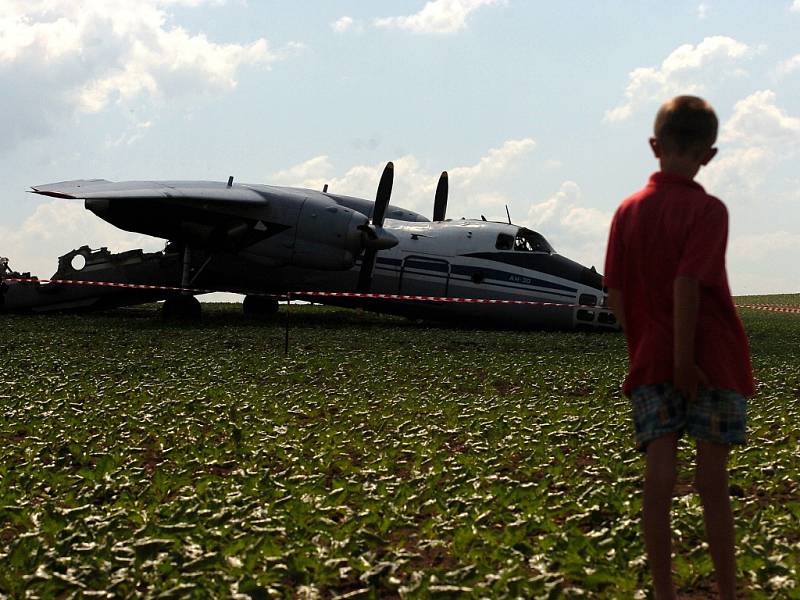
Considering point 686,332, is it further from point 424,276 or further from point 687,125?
point 424,276

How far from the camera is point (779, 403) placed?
12.0 metres

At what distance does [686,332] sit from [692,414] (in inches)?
15.4

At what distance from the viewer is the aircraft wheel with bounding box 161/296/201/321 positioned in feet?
82.4

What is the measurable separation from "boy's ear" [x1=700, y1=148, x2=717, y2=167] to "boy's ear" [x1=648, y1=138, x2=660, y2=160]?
20cm

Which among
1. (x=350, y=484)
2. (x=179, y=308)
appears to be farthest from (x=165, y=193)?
(x=350, y=484)

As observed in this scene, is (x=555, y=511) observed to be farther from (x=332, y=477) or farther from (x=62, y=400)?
(x=62, y=400)

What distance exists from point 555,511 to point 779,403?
6.92m

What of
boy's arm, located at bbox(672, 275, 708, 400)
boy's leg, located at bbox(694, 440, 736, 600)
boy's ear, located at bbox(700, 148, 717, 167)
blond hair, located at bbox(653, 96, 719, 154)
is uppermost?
blond hair, located at bbox(653, 96, 719, 154)

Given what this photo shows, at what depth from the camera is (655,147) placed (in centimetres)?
421

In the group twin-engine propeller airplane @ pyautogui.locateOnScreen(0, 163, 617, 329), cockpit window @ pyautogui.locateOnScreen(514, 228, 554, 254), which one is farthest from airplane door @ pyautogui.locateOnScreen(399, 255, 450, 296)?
cockpit window @ pyautogui.locateOnScreen(514, 228, 554, 254)

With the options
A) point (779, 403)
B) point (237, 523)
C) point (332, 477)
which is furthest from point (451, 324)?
point (237, 523)

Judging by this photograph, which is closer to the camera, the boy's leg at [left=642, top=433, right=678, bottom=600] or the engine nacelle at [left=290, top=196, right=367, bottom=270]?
the boy's leg at [left=642, top=433, right=678, bottom=600]

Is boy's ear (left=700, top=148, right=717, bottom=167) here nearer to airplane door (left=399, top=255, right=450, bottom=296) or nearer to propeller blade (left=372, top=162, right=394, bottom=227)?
airplane door (left=399, top=255, right=450, bottom=296)

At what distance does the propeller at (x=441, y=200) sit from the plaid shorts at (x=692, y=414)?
81.4ft
